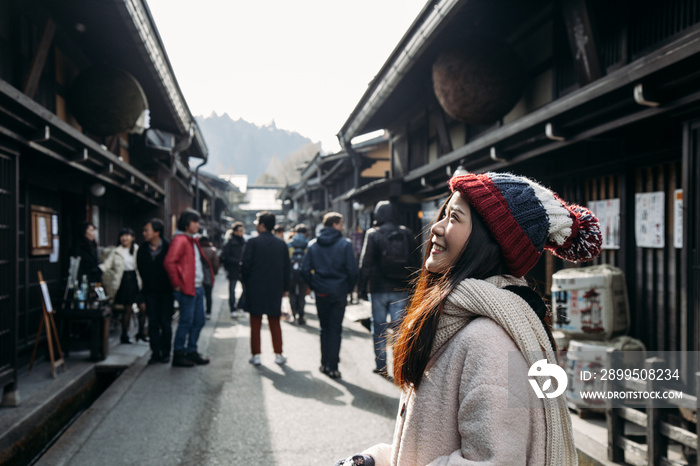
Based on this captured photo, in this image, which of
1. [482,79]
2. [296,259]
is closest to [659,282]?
[482,79]

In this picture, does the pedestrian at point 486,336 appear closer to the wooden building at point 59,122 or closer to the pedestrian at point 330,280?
the wooden building at point 59,122

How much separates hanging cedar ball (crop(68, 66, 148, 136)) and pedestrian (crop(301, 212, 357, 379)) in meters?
3.48

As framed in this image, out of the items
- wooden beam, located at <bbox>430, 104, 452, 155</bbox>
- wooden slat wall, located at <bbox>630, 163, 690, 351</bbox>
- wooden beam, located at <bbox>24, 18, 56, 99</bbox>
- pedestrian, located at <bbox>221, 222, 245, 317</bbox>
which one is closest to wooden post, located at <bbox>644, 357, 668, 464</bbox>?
wooden slat wall, located at <bbox>630, 163, 690, 351</bbox>

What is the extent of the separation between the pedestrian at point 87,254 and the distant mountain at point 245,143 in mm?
158598

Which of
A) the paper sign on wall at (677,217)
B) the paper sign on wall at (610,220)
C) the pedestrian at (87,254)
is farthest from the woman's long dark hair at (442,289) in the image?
the pedestrian at (87,254)

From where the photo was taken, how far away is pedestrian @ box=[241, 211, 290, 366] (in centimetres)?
687

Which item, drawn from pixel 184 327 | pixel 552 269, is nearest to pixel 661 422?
pixel 552 269

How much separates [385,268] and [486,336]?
197 inches

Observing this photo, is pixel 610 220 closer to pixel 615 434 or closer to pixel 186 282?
pixel 615 434

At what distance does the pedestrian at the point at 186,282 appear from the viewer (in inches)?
266

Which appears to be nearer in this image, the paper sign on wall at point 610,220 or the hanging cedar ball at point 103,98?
the paper sign on wall at point 610,220

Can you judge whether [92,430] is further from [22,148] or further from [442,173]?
[442,173]

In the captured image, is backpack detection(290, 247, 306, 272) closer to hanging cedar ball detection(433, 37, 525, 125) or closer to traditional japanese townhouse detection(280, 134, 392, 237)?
traditional japanese townhouse detection(280, 134, 392, 237)

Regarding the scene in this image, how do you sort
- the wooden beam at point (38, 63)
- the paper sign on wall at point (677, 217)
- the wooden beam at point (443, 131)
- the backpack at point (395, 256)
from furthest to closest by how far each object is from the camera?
the wooden beam at point (443, 131) → the backpack at point (395, 256) → the wooden beam at point (38, 63) → the paper sign on wall at point (677, 217)
